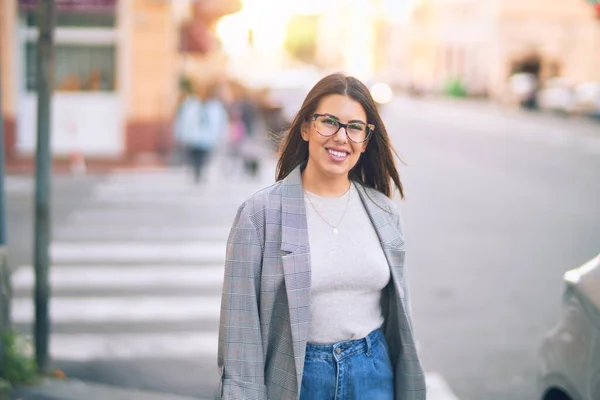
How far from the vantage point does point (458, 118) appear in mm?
39469

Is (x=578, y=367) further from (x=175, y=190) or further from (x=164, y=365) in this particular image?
(x=175, y=190)

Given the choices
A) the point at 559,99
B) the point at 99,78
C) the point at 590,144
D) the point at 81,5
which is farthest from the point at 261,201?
the point at 559,99

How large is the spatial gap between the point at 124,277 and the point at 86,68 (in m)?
12.0

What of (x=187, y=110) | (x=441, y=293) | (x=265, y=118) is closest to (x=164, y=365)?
(x=441, y=293)

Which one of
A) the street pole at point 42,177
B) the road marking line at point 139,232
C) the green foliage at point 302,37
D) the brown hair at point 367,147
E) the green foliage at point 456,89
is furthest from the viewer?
the green foliage at point 302,37

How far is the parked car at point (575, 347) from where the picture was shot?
3.16 m

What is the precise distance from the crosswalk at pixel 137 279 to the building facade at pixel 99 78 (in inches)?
177

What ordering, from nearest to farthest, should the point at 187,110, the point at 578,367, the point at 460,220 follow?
the point at 578,367, the point at 460,220, the point at 187,110

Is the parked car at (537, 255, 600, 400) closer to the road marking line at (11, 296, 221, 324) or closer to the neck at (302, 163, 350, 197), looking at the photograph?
the neck at (302, 163, 350, 197)

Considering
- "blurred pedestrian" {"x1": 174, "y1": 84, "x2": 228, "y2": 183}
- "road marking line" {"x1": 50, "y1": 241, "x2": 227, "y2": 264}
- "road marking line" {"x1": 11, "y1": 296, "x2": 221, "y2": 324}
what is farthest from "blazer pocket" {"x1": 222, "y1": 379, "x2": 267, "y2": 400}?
"blurred pedestrian" {"x1": 174, "y1": 84, "x2": 228, "y2": 183}

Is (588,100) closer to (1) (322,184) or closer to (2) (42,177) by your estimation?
(2) (42,177)

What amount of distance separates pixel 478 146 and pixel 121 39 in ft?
37.9

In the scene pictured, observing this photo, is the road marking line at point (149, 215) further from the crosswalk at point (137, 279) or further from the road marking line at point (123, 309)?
the road marking line at point (123, 309)

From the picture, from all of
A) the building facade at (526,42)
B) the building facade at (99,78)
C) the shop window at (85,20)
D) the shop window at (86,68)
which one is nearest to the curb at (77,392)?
the building facade at (99,78)
